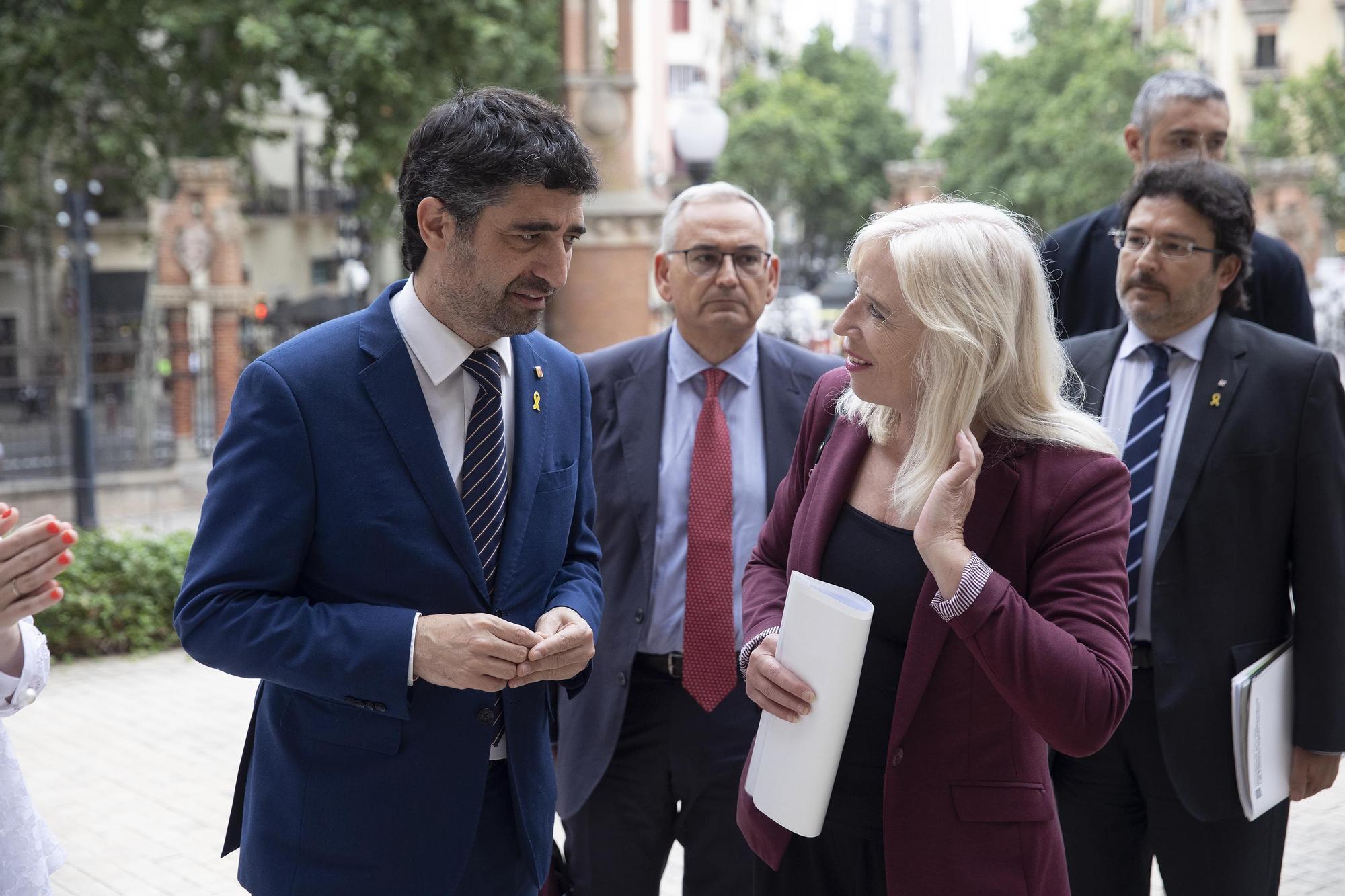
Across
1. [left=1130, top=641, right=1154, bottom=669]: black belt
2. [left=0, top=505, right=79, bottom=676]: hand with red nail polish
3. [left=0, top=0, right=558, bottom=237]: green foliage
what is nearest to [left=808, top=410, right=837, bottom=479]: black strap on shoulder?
[left=1130, top=641, right=1154, bottom=669]: black belt

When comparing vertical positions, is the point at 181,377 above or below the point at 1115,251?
below

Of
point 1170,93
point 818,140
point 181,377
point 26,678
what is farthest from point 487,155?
point 818,140

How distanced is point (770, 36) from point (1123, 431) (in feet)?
343

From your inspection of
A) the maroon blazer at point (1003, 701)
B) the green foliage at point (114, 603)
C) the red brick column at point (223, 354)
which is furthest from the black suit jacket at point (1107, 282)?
the red brick column at point (223, 354)

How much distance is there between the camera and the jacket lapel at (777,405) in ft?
12.6

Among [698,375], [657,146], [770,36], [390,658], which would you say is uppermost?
[770,36]

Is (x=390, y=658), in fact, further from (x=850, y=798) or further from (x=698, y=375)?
(x=698, y=375)

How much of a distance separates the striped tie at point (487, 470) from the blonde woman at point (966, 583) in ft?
1.81

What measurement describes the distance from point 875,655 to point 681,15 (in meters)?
65.6

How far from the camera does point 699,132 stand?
13.2 meters

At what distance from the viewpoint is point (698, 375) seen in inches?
156

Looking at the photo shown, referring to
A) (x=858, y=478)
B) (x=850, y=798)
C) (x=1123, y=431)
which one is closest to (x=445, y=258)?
(x=858, y=478)

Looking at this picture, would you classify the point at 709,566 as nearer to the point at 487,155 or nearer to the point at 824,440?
the point at 824,440

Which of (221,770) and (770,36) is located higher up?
(770,36)
